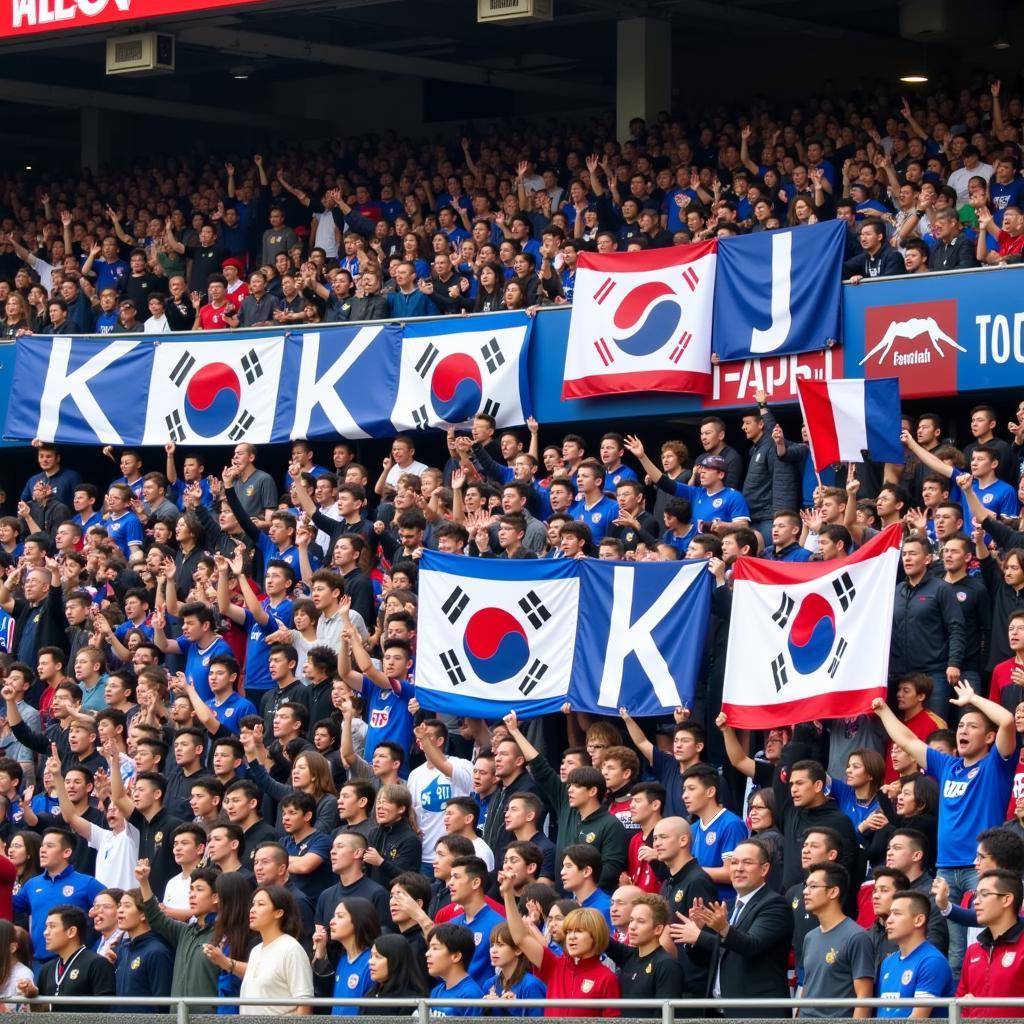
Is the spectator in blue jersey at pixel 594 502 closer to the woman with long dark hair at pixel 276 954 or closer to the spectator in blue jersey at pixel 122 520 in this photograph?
the spectator in blue jersey at pixel 122 520

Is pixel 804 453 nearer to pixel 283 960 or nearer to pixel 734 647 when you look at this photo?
pixel 734 647

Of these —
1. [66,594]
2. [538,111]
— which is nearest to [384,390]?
[66,594]

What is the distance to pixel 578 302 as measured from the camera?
17.4 m

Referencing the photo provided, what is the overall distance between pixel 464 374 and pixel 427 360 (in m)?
0.43

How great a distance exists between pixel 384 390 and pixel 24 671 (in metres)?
4.24

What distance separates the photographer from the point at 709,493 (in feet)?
50.1

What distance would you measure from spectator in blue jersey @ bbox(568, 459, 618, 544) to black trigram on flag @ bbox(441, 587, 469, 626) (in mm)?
1396

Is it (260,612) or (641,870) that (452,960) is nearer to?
(641,870)

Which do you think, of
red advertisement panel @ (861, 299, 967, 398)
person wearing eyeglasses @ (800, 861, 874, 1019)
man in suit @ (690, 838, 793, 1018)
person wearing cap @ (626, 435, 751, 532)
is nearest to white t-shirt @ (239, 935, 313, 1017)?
man in suit @ (690, 838, 793, 1018)

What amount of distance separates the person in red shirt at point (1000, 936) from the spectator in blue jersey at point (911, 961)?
17 cm

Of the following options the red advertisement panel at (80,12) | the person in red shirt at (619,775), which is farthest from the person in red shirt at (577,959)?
the red advertisement panel at (80,12)

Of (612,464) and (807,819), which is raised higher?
(612,464)

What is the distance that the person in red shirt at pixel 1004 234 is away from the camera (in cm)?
1593

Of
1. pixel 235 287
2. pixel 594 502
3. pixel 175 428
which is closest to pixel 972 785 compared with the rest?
pixel 594 502
